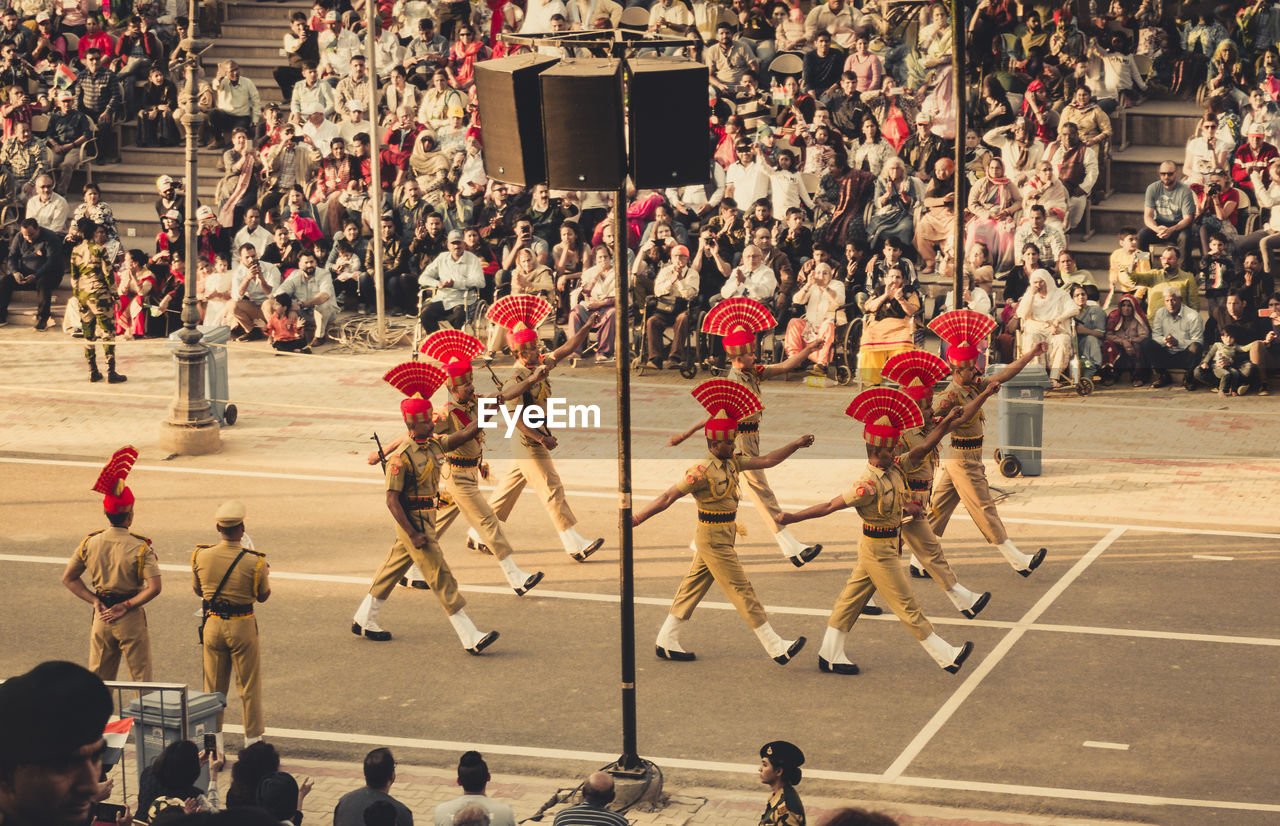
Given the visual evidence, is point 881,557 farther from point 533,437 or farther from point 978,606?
point 533,437

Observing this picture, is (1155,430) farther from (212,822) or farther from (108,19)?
(108,19)

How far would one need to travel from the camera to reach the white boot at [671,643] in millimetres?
12258

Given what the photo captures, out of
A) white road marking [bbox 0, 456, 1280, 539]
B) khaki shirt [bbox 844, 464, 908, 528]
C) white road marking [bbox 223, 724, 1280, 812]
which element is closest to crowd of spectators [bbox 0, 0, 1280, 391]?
white road marking [bbox 0, 456, 1280, 539]

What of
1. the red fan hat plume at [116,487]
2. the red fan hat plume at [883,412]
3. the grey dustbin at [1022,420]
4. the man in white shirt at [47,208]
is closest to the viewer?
the red fan hat plume at [116,487]

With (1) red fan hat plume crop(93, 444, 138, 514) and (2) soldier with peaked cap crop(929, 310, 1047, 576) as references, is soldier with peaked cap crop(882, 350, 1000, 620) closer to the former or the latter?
(2) soldier with peaked cap crop(929, 310, 1047, 576)

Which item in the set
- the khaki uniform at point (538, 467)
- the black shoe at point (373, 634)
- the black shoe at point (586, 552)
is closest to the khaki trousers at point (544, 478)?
the khaki uniform at point (538, 467)

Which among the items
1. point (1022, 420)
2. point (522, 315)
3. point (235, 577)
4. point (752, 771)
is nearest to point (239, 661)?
point (235, 577)

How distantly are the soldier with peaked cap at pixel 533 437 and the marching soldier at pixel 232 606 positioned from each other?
13.2ft

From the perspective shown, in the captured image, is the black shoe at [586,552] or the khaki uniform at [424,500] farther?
the black shoe at [586,552]

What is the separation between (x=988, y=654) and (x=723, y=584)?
2.01m

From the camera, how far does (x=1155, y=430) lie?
18.5m

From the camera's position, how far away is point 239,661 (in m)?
10.4

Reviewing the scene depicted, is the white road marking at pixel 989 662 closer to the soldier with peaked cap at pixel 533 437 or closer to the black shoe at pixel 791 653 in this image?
the black shoe at pixel 791 653

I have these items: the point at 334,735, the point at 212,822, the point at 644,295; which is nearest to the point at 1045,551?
the point at 334,735
